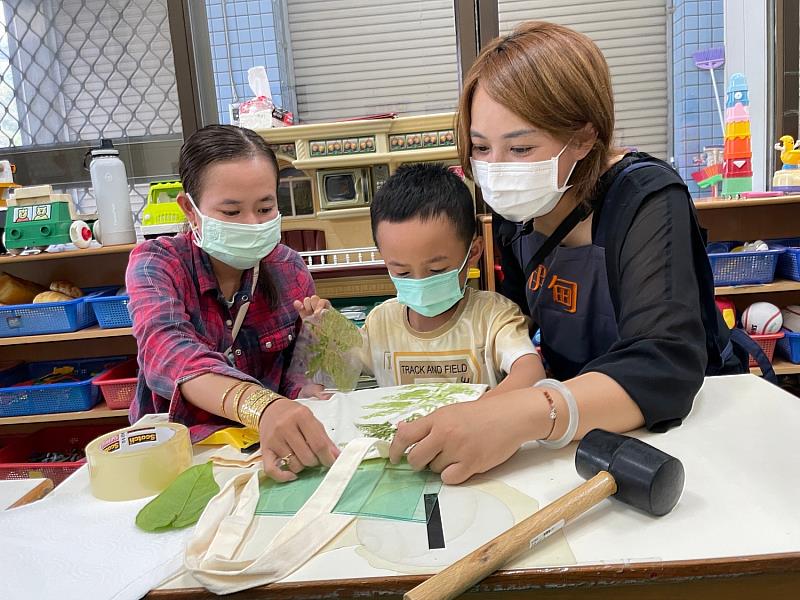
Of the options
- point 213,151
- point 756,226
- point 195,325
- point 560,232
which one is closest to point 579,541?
point 560,232

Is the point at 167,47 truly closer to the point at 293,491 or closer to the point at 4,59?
the point at 4,59

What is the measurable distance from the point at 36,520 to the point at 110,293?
8.11 ft

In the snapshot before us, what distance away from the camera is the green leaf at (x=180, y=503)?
0.68 m

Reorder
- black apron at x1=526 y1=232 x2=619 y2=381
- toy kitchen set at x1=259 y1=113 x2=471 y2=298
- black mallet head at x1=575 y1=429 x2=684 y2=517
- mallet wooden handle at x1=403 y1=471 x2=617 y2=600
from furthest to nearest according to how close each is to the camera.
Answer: toy kitchen set at x1=259 y1=113 x2=471 y2=298 < black apron at x1=526 y1=232 x2=619 y2=381 < black mallet head at x1=575 y1=429 x2=684 y2=517 < mallet wooden handle at x1=403 y1=471 x2=617 y2=600

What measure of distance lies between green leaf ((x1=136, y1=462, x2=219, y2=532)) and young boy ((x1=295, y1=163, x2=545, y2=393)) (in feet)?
2.12

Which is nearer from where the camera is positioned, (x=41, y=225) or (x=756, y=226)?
(x=41, y=225)

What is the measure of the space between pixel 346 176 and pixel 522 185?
5.53ft

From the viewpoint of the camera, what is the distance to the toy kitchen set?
259 centimetres

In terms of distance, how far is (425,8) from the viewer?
3.49 metres

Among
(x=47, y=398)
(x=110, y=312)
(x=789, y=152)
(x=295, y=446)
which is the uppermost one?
(x=789, y=152)

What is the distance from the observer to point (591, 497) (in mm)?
626

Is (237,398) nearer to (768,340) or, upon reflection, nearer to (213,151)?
(213,151)

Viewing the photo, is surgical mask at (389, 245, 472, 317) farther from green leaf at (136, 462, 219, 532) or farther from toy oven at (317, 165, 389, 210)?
toy oven at (317, 165, 389, 210)

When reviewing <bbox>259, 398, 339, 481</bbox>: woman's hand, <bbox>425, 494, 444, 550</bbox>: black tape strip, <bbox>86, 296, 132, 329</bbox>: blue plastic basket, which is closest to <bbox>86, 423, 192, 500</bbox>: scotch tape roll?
<bbox>259, 398, 339, 481</bbox>: woman's hand
